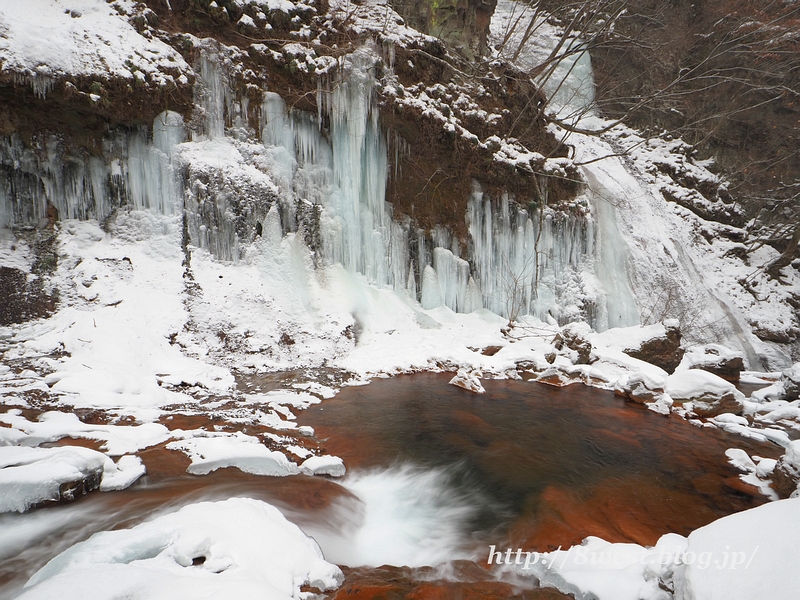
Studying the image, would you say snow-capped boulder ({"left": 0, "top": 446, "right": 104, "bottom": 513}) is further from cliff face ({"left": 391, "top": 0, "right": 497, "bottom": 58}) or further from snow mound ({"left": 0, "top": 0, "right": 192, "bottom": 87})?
cliff face ({"left": 391, "top": 0, "right": 497, "bottom": 58})

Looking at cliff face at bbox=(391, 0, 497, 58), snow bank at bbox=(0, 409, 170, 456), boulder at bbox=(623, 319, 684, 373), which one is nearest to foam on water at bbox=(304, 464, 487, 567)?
snow bank at bbox=(0, 409, 170, 456)

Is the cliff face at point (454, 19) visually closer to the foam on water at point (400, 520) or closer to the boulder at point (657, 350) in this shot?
the boulder at point (657, 350)

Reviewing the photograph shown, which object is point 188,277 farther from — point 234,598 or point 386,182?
point 234,598

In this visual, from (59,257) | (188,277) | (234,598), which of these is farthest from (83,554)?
(59,257)

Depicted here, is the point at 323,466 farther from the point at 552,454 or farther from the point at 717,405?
the point at 717,405

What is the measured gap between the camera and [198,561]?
6.51 feet

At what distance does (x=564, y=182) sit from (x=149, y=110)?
10383 mm

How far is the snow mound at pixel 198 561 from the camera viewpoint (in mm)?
1618

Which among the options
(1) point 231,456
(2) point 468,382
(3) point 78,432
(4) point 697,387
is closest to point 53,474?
(3) point 78,432

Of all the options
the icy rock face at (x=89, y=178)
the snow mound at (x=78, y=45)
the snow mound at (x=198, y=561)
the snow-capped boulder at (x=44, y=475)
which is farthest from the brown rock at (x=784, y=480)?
the snow mound at (x=78, y=45)

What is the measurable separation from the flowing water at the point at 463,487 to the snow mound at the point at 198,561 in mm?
403

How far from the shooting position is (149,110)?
25.2ft

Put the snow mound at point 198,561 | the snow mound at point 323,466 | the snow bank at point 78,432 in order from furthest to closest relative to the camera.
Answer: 1. the snow mound at point 323,466
2. the snow bank at point 78,432
3. the snow mound at point 198,561

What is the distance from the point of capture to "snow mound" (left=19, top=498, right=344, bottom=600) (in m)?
1.62
